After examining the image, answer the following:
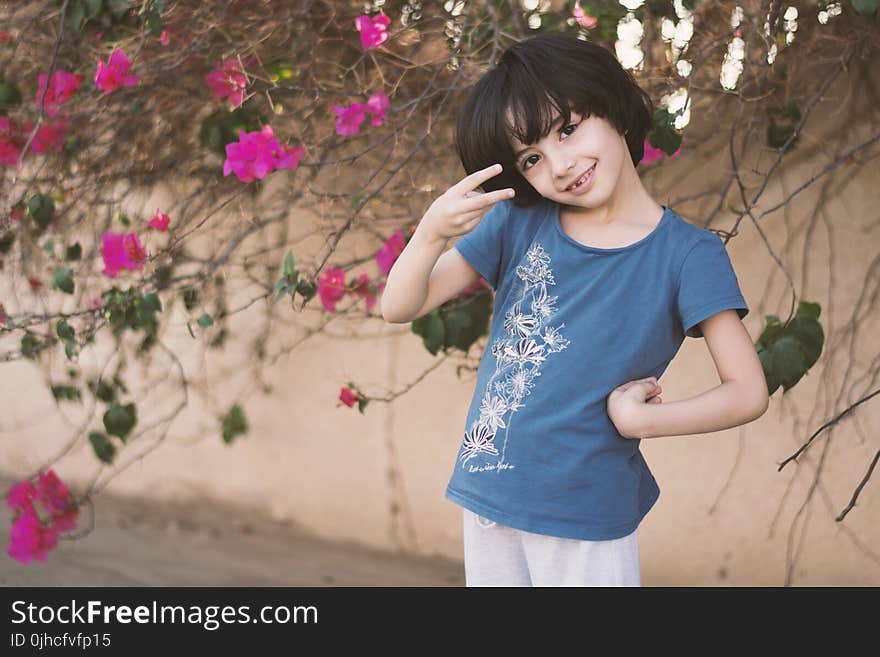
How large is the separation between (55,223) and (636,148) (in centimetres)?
183

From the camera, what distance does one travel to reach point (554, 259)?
130 centimetres

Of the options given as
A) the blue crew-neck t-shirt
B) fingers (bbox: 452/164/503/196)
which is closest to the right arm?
fingers (bbox: 452/164/503/196)

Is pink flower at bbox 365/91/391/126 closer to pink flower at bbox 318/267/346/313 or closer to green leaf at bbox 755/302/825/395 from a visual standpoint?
pink flower at bbox 318/267/346/313

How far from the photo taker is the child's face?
4.00ft

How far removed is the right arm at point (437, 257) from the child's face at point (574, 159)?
56 mm

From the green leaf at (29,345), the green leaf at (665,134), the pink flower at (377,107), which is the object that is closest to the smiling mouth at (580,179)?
the green leaf at (665,134)

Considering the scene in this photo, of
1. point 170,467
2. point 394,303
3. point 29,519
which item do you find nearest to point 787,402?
point 394,303

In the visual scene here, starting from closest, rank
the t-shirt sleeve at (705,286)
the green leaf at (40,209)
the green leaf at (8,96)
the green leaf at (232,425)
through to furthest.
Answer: the t-shirt sleeve at (705,286)
the green leaf at (40,209)
the green leaf at (8,96)
the green leaf at (232,425)

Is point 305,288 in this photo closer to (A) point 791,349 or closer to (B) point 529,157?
(B) point 529,157

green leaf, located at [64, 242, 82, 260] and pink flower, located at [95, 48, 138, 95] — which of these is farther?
green leaf, located at [64, 242, 82, 260]

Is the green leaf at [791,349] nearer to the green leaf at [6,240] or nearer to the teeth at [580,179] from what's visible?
the teeth at [580,179]

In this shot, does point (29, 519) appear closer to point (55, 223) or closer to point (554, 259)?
point (55, 223)

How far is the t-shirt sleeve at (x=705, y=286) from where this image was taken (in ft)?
3.90

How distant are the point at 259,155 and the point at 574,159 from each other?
36.3 inches
